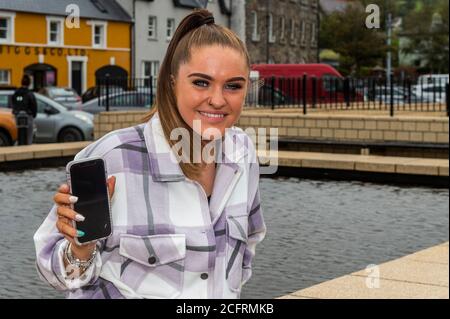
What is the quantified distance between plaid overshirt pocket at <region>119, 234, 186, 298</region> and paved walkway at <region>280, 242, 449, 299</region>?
13.2 ft

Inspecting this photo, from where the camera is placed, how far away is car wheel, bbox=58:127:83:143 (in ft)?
72.3

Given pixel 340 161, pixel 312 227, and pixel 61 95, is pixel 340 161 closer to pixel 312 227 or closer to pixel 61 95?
pixel 312 227

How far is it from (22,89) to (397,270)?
13.4 metres

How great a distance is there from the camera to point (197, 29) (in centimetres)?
202

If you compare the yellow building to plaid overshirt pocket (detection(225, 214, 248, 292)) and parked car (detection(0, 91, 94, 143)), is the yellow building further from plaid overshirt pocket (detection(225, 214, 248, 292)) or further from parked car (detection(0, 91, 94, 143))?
plaid overshirt pocket (detection(225, 214, 248, 292))

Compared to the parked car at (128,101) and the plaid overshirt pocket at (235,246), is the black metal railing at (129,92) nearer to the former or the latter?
the parked car at (128,101)

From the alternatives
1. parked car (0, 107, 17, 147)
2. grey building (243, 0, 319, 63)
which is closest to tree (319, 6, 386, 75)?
parked car (0, 107, 17, 147)

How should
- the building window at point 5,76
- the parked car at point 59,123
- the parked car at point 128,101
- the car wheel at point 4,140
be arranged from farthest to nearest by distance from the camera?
the building window at point 5,76 < the parked car at point 128,101 < the parked car at point 59,123 < the car wheel at point 4,140

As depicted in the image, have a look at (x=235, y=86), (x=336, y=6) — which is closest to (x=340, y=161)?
(x=235, y=86)

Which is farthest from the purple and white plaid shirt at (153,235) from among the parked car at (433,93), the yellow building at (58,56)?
the yellow building at (58,56)

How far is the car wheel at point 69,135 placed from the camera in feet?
72.3

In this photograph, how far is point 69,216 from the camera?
1828mm

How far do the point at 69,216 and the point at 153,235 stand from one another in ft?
0.65

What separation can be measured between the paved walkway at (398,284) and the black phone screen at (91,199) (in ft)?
13.8
